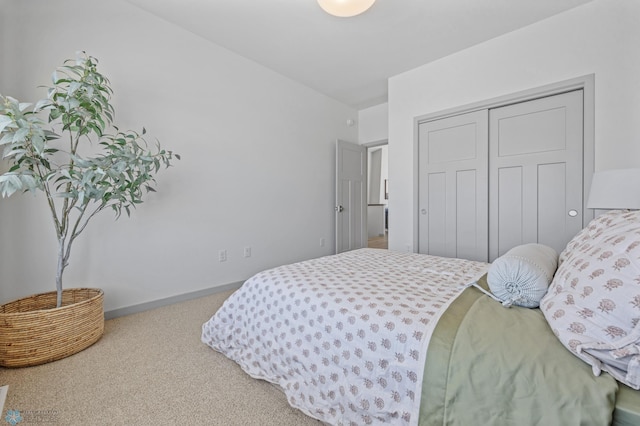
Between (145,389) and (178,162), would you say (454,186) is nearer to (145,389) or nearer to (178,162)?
(178,162)

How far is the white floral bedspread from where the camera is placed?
988 mm

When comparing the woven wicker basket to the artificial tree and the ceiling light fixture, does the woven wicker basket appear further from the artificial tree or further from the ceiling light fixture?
the ceiling light fixture

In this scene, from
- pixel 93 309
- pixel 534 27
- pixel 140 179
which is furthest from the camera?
pixel 534 27

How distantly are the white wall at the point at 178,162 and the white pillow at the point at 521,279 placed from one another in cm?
265

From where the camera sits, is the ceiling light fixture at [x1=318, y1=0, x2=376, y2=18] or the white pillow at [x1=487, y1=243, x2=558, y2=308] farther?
the ceiling light fixture at [x1=318, y1=0, x2=376, y2=18]

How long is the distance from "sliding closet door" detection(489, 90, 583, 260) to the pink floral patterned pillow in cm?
186

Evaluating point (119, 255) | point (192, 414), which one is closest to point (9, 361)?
point (119, 255)

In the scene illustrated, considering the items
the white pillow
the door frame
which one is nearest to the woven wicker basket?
the white pillow

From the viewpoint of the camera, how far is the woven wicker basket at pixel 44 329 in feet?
5.18

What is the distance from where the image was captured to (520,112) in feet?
8.93

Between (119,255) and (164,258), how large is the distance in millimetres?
366

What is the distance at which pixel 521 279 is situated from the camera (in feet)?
3.59

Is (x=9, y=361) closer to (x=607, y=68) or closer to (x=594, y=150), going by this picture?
(x=594, y=150)

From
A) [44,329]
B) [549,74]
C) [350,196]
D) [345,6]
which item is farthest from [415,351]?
[350,196]
